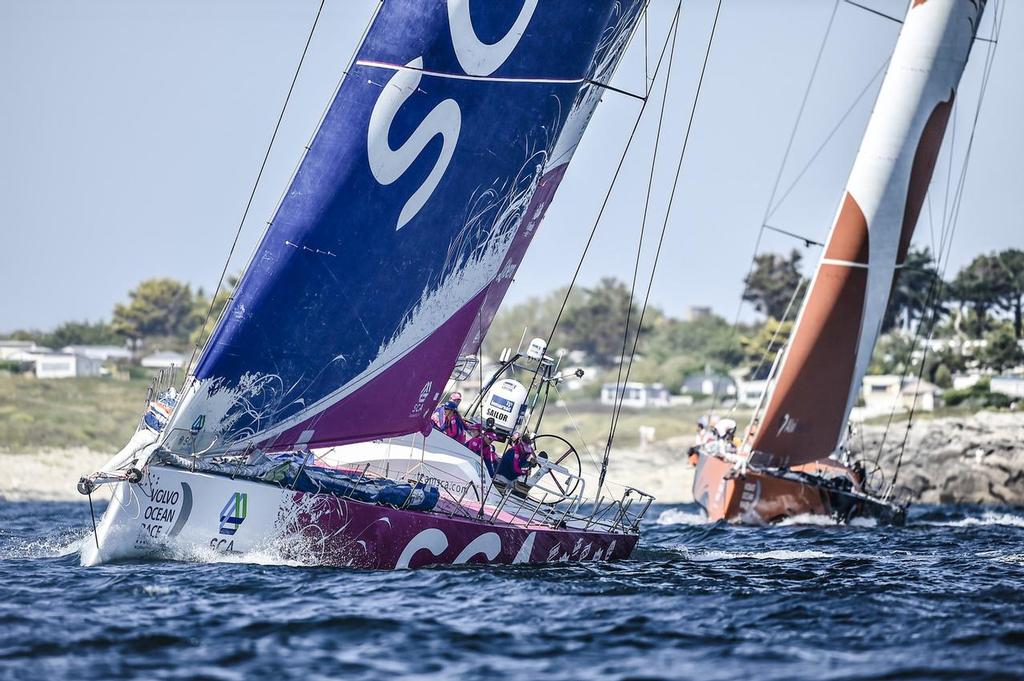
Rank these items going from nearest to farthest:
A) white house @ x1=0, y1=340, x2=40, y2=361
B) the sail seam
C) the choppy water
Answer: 1. the choppy water
2. the sail seam
3. white house @ x1=0, y1=340, x2=40, y2=361

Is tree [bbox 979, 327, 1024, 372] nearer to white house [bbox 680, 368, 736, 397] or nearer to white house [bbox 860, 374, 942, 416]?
white house [bbox 860, 374, 942, 416]

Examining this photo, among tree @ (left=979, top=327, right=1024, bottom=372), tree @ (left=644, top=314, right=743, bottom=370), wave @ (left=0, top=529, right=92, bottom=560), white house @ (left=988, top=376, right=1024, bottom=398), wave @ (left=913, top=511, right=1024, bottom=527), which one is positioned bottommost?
wave @ (left=0, top=529, right=92, bottom=560)

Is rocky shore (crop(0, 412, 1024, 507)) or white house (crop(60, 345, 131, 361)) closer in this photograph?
rocky shore (crop(0, 412, 1024, 507))

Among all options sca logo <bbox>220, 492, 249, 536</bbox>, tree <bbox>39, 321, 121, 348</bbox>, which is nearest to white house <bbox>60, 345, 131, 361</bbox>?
tree <bbox>39, 321, 121, 348</bbox>

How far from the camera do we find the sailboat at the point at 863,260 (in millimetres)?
25766

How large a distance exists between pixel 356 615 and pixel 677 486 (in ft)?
114

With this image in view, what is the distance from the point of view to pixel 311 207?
13656mm

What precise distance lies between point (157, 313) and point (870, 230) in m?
63.9

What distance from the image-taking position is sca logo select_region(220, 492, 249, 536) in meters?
13.2

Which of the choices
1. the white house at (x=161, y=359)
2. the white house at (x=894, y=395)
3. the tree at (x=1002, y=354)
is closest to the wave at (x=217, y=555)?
the white house at (x=894, y=395)

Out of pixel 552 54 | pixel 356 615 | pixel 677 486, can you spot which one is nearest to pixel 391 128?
pixel 552 54

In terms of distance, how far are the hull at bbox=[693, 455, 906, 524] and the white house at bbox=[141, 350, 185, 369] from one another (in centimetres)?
4754

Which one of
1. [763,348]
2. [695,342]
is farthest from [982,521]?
[695,342]

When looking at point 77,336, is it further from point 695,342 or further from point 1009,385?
point 1009,385
